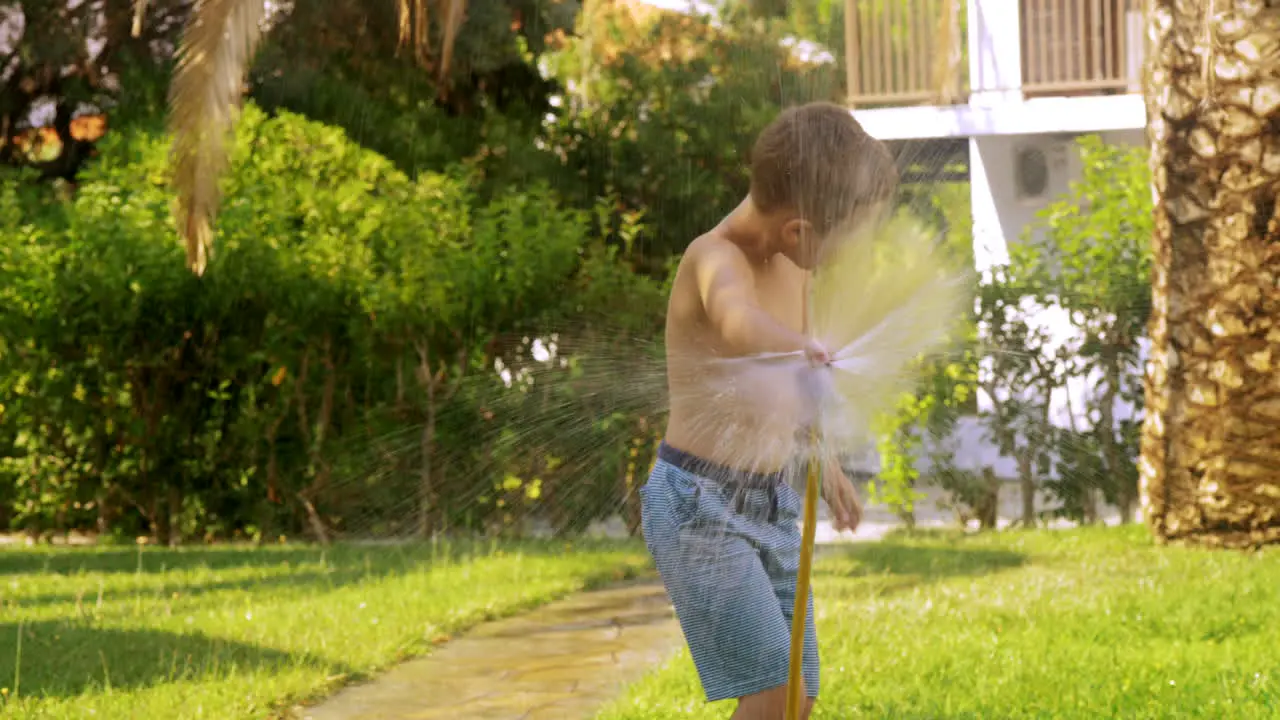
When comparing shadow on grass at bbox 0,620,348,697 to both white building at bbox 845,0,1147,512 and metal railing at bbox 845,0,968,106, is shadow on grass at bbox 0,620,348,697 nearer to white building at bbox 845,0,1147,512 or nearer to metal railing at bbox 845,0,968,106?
metal railing at bbox 845,0,968,106

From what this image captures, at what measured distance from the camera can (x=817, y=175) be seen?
269cm

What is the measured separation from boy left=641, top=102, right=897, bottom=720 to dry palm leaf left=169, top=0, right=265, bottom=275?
4273mm

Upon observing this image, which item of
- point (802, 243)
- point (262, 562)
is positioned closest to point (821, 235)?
point (802, 243)

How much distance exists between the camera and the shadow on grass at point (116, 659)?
5.10 metres

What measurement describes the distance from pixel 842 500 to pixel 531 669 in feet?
8.31

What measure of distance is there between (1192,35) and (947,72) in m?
2.87

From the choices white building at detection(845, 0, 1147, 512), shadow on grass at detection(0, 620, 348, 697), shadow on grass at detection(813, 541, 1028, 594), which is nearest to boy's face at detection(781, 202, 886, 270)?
shadow on grass at detection(0, 620, 348, 697)

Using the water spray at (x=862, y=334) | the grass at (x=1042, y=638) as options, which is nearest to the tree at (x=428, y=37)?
the grass at (x=1042, y=638)

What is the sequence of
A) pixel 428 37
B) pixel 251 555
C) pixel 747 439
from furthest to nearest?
pixel 428 37, pixel 251 555, pixel 747 439

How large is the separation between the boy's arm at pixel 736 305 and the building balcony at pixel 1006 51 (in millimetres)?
9621

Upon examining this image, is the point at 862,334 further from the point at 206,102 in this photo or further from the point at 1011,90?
the point at 1011,90

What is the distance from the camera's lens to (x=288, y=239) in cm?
920

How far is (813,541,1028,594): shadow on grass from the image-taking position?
7.21 metres

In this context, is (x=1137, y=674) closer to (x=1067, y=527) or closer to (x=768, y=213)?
(x=768, y=213)
